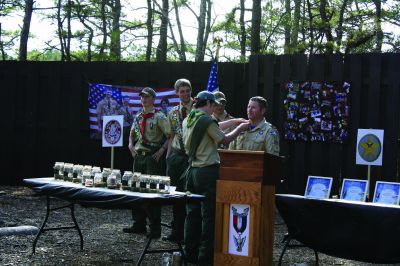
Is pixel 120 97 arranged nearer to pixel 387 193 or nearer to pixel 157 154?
pixel 157 154

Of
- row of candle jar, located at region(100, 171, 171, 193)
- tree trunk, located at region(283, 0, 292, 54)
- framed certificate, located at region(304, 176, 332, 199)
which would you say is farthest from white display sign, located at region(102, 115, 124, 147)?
tree trunk, located at region(283, 0, 292, 54)

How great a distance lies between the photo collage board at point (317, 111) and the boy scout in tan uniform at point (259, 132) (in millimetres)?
3107

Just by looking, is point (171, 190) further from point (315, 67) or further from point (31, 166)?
point (31, 166)

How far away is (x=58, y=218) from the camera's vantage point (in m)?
8.71

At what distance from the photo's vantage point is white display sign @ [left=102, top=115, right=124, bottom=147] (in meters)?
8.97

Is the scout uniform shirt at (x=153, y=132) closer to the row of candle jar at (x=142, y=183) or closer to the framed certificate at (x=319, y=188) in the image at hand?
the row of candle jar at (x=142, y=183)

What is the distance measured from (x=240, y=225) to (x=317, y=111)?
4419 millimetres

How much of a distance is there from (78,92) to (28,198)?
82.3 inches

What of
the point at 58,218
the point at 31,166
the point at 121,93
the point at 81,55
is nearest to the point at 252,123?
the point at 58,218

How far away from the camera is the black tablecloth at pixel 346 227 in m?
5.30

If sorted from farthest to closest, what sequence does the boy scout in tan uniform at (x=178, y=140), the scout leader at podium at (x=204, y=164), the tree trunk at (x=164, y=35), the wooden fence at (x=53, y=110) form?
the tree trunk at (x=164, y=35), the wooden fence at (x=53, y=110), the boy scout in tan uniform at (x=178, y=140), the scout leader at podium at (x=204, y=164)

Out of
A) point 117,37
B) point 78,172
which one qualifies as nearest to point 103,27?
point 117,37

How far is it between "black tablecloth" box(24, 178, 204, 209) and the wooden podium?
0.87ft

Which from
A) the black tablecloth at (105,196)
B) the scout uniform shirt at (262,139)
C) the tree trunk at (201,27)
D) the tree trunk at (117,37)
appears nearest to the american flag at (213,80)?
the scout uniform shirt at (262,139)
